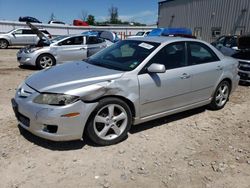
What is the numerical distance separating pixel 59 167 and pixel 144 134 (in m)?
1.53

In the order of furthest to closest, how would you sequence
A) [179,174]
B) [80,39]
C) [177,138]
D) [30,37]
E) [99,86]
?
[30,37] < [80,39] < [177,138] < [99,86] < [179,174]

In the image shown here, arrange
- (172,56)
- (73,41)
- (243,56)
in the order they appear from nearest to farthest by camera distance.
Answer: (172,56) < (243,56) < (73,41)

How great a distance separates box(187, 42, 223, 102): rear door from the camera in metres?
4.73

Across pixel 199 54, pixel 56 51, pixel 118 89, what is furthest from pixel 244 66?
pixel 56 51

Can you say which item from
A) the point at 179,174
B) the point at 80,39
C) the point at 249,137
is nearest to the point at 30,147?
the point at 179,174

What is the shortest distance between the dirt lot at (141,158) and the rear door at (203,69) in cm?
59

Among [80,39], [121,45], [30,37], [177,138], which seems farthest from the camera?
[30,37]

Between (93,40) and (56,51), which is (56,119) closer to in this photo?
(56,51)

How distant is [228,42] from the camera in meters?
11.8

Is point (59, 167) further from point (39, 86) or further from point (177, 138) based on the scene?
point (177, 138)

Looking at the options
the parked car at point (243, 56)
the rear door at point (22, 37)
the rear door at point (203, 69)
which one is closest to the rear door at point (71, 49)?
the parked car at point (243, 56)

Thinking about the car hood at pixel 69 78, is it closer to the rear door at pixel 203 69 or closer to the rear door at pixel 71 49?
the rear door at pixel 203 69

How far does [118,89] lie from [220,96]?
8.95 ft

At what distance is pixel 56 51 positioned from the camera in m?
10.2
